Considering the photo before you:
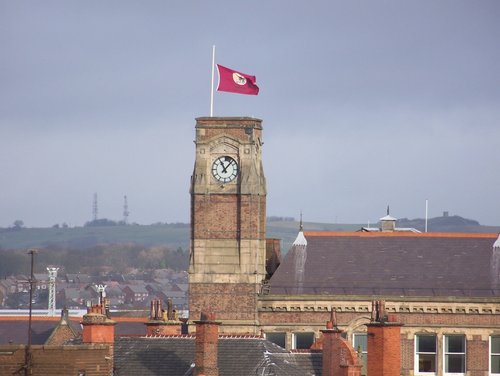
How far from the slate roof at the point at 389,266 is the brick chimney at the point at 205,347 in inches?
1413

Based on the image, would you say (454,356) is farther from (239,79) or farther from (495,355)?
(239,79)

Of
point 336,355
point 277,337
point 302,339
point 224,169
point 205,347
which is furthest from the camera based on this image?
point 224,169

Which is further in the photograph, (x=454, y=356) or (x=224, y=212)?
(x=224, y=212)

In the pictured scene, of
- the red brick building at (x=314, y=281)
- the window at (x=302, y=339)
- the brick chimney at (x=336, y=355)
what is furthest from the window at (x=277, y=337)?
the brick chimney at (x=336, y=355)

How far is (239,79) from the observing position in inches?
4547

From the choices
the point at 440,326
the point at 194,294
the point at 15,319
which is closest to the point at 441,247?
the point at 440,326

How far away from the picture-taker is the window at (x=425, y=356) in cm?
10975

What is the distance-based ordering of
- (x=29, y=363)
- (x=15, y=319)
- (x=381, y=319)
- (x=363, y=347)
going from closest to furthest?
(x=29, y=363) < (x=381, y=319) < (x=363, y=347) < (x=15, y=319)

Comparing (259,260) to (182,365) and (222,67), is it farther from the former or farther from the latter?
(182,365)

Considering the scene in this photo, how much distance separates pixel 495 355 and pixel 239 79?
19.9 m

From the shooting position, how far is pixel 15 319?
5536 inches

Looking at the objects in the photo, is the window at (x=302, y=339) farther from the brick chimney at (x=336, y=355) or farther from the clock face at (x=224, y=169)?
the brick chimney at (x=336, y=355)

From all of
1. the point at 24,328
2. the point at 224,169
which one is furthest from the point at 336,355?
the point at 24,328

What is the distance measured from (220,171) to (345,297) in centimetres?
914
